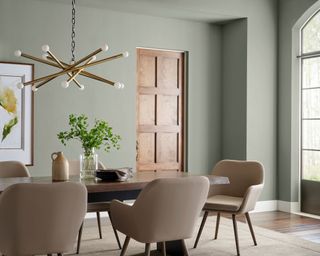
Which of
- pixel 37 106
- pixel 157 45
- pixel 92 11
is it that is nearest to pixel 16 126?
pixel 37 106

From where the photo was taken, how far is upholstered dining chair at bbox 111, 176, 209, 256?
127 inches

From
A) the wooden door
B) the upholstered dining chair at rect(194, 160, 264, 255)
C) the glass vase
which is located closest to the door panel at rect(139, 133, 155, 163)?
the wooden door

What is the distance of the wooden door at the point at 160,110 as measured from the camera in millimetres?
6402

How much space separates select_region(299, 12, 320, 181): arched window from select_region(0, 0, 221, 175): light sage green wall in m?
1.10

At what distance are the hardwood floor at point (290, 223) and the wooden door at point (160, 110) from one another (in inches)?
48.0

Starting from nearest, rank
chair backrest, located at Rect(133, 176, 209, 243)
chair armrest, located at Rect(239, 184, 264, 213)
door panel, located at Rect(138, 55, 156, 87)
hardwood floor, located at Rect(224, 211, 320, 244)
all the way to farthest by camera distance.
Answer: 1. chair backrest, located at Rect(133, 176, 209, 243)
2. chair armrest, located at Rect(239, 184, 264, 213)
3. hardwood floor, located at Rect(224, 211, 320, 244)
4. door panel, located at Rect(138, 55, 156, 87)

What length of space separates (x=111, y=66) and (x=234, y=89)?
1.67 meters

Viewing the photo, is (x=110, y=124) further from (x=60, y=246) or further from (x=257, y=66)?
(x=60, y=246)

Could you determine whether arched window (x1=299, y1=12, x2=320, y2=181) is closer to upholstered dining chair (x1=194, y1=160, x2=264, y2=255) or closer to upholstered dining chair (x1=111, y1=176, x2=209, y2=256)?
upholstered dining chair (x1=194, y1=160, x2=264, y2=255)

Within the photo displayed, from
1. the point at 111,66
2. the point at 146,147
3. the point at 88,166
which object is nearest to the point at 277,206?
the point at 146,147

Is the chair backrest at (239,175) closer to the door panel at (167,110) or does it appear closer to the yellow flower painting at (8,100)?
the door panel at (167,110)

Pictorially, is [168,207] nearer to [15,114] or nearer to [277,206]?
[15,114]

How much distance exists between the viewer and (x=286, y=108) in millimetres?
6578

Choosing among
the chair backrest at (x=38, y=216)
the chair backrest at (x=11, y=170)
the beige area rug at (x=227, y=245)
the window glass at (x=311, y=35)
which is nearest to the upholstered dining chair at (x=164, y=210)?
the chair backrest at (x=38, y=216)
